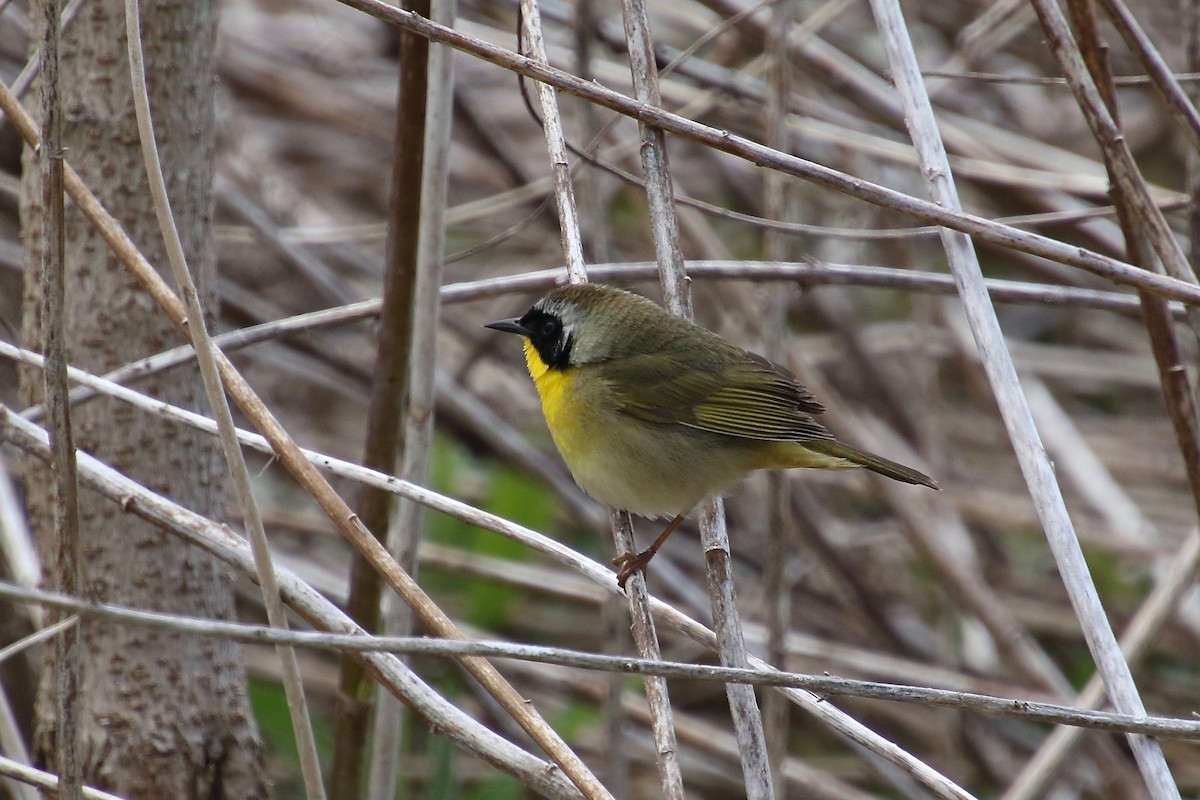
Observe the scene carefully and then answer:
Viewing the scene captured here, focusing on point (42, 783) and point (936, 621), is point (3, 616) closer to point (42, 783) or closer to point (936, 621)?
point (42, 783)

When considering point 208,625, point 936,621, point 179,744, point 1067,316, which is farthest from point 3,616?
point 1067,316

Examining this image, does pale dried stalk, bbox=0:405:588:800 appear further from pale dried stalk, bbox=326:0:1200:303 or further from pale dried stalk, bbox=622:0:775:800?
pale dried stalk, bbox=326:0:1200:303

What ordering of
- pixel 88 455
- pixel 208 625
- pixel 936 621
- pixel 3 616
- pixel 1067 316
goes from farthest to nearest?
1. pixel 1067 316
2. pixel 936 621
3. pixel 3 616
4. pixel 88 455
5. pixel 208 625

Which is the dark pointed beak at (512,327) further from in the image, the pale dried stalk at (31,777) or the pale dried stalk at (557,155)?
the pale dried stalk at (31,777)

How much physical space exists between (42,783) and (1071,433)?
476 cm

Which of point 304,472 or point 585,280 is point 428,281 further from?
point 304,472

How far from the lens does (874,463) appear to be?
10.6ft

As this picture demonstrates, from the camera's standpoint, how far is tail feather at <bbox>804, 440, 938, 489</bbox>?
10.3ft

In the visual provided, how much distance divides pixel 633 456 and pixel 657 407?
9.1 inches

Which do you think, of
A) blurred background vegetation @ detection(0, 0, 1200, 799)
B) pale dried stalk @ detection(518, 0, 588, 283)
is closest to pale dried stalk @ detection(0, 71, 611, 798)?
pale dried stalk @ detection(518, 0, 588, 283)

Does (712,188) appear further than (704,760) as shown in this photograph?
Yes

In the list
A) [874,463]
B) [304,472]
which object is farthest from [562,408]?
[304,472]

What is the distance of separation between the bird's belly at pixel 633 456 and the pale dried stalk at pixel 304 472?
0.87m

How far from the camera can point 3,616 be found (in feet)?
12.7
